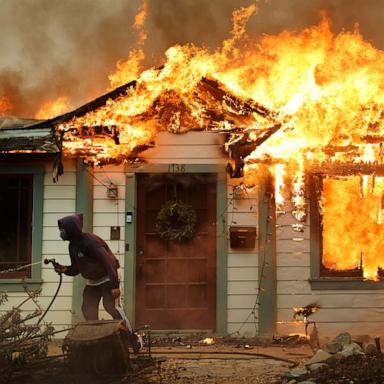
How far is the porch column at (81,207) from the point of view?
835cm

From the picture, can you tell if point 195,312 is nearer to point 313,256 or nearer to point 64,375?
point 313,256

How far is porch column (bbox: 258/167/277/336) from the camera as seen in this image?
833 cm

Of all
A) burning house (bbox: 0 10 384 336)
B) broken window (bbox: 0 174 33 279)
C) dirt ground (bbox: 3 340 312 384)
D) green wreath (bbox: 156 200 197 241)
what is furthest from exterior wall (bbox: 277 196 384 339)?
broken window (bbox: 0 174 33 279)

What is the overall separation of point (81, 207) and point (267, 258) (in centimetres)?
300

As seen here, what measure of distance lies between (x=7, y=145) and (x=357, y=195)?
5489 mm

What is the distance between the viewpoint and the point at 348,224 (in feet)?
28.3

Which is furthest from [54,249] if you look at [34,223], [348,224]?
[348,224]

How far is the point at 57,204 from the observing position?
337 inches

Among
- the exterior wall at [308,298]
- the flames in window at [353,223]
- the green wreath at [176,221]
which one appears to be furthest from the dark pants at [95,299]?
the flames in window at [353,223]

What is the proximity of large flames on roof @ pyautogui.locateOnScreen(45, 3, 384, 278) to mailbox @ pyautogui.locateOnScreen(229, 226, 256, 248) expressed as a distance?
0.70m

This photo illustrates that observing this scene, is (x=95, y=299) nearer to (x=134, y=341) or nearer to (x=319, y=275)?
(x=134, y=341)

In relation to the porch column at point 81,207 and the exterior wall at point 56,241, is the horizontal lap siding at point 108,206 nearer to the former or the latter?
the porch column at point 81,207

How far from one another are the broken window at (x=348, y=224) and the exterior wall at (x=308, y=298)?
26cm

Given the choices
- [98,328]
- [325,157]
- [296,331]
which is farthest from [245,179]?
[98,328]
